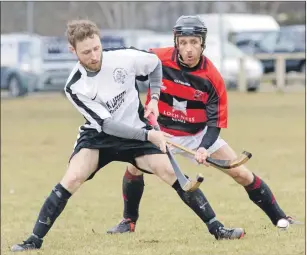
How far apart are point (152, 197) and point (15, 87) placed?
18.8 meters

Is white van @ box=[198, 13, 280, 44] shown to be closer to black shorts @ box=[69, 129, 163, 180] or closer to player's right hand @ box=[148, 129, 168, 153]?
black shorts @ box=[69, 129, 163, 180]

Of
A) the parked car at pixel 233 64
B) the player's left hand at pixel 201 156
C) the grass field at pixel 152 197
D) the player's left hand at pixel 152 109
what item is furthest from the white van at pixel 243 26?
the player's left hand at pixel 201 156

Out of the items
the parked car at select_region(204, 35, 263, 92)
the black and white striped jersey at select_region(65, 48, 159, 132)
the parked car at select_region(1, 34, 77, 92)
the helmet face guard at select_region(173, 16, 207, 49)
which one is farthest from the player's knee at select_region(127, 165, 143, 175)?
the parked car at select_region(204, 35, 263, 92)

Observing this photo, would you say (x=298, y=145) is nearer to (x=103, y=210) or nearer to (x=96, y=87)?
(x=103, y=210)

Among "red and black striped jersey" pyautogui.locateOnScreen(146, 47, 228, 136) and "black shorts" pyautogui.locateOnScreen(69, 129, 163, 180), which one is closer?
"black shorts" pyautogui.locateOnScreen(69, 129, 163, 180)

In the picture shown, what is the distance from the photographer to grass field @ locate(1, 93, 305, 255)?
23.4 feet

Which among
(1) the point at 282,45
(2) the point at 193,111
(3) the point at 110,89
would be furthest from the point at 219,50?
(3) the point at 110,89

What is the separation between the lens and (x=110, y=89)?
707 centimetres

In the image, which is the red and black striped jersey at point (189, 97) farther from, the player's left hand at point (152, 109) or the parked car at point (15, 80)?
the parked car at point (15, 80)

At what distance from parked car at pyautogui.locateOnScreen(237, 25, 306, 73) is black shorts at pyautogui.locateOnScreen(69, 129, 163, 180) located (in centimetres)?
2647

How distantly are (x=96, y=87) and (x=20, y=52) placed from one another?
22.7m

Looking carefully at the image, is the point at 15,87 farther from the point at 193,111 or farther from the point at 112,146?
the point at 112,146

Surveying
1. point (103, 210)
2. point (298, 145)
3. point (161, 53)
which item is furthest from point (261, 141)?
point (161, 53)

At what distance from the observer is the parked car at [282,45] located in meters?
33.4
